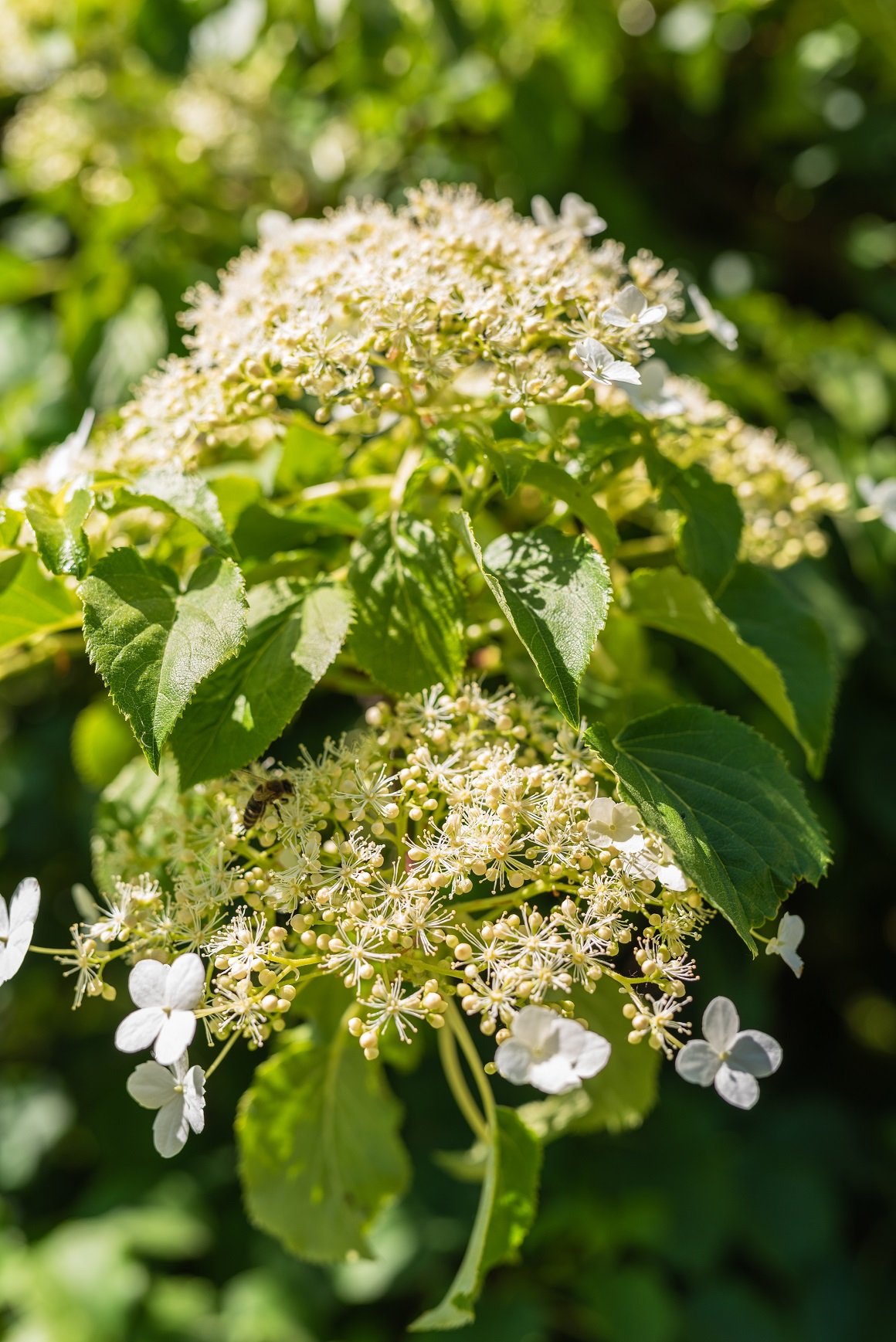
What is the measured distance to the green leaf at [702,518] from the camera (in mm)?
839

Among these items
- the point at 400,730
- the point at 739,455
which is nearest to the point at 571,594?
the point at 400,730

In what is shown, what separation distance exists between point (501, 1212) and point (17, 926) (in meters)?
0.47

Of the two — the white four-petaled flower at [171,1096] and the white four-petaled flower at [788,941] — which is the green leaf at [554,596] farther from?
the white four-petaled flower at [171,1096]

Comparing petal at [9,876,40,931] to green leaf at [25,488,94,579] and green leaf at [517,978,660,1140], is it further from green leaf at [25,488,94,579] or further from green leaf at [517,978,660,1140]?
green leaf at [517,978,660,1140]

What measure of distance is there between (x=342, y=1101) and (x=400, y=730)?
475 mm

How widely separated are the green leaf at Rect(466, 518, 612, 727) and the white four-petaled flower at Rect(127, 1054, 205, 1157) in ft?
1.03

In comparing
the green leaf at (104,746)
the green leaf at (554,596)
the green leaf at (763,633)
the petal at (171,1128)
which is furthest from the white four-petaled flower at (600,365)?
the green leaf at (104,746)

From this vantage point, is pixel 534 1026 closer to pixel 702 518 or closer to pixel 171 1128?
pixel 171 1128

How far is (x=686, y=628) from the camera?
0.93 metres

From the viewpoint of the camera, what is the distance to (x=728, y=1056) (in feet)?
2.13

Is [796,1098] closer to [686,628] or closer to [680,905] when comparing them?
[686,628]

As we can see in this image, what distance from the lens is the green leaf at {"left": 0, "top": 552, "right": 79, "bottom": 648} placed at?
0.84 meters

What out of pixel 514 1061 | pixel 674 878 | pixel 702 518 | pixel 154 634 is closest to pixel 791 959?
pixel 674 878

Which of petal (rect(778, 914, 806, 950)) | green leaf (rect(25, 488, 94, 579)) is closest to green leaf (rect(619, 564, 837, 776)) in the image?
petal (rect(778, 914, 806, 950))
